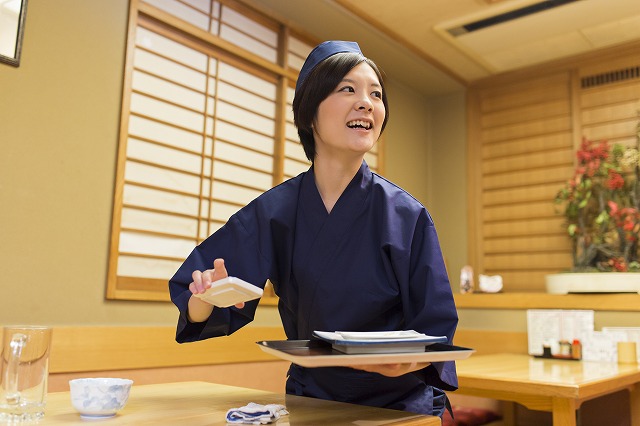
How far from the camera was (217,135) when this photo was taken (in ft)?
11.3

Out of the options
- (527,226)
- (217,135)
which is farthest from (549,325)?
(217,135)

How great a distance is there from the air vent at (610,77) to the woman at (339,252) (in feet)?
11.9

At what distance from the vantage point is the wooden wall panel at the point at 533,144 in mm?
4426

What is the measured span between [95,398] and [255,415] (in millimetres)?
331

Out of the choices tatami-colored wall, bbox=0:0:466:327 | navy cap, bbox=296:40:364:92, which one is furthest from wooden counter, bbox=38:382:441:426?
tatami-colored wall, bbox=0:0:466:327

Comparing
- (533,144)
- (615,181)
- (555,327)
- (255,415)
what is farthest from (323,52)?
(533,144)

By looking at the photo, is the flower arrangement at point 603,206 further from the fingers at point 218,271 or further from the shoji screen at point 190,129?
the fingers at point 218,271

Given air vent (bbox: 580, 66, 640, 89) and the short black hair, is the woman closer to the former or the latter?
the short black hair

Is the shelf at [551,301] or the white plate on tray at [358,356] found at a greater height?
the shelf at [551,301]

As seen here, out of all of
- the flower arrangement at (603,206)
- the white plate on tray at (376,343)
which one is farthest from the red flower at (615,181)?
the white plate on tray at (376,343)

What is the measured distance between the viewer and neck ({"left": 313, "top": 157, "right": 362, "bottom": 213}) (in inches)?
58.2

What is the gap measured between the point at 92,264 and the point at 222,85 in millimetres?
1349

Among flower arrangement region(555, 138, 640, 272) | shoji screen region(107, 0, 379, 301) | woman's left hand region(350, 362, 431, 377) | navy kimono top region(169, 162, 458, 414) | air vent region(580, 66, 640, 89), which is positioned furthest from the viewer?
air vent region(580, 66, 640, 89)

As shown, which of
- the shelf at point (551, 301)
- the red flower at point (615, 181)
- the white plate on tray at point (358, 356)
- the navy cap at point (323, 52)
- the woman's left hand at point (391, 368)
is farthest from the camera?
the red flower at point (615, 181)
